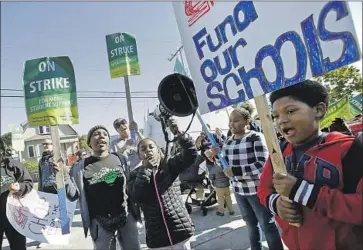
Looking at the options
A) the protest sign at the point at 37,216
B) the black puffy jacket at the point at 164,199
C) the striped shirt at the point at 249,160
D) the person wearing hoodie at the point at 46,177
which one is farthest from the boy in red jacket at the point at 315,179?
the person wearing hoodie at the point at 46,177

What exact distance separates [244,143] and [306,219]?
1.71 metres

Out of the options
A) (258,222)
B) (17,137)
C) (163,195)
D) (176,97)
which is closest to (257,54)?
(176,97)

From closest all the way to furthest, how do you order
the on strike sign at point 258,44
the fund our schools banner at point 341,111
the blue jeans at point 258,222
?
the on strike sign at point 258,44, the blue jeans at point 258,222, the fund our schools banner at point 341,111

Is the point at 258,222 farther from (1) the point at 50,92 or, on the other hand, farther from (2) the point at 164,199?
(1) the point at 50,92

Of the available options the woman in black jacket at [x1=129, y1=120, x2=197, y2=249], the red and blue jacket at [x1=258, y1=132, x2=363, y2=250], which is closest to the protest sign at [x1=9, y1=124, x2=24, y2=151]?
the woman in black jacket at [x1=129, y1=120, x2=197, y2=249]

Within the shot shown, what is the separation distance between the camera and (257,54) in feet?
5.14

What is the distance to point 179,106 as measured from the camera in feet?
7.29

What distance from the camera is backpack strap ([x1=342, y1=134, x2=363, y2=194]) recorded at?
1151 mm

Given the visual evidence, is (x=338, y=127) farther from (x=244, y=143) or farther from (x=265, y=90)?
(x=265, y=90)

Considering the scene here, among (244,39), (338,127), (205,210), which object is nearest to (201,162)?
(205,210)

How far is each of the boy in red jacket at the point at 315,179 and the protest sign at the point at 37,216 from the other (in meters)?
2.81

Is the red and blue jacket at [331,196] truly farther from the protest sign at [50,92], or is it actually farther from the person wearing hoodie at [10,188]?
the person wearing hoodie at [10,188]

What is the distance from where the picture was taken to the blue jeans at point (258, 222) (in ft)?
9.39

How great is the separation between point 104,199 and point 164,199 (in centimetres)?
68
